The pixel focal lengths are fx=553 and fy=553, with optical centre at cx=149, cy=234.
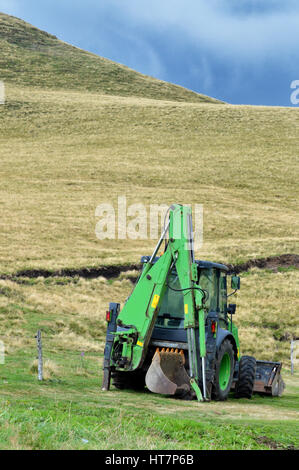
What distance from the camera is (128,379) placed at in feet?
39.2

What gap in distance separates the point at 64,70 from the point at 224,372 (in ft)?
382

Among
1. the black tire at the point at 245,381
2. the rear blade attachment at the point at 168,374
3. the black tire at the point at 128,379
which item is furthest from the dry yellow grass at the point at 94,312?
the black tire at the point at 245,381

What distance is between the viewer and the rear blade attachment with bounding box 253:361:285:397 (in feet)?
42.6

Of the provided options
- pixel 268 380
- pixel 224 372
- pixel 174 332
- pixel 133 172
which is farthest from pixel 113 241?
pixel 174 332

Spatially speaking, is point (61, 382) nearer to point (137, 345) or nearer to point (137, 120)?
point (137, 345)

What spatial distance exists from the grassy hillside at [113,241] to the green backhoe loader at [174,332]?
0.60 m

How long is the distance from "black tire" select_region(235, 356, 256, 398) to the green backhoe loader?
0.54 metres

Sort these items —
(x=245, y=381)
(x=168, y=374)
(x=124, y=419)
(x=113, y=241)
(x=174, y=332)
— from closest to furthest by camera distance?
(x=124, y=419) < (x=168, y=374) < (x=174, y=332) < (x=245, y=381) < (x=113, y=241)

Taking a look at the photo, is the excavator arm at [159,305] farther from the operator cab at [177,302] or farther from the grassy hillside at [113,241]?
the grassy hillside at [113,241]

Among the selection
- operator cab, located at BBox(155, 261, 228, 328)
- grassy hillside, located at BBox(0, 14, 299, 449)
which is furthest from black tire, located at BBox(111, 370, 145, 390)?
operator cab, located at BBox(155, 261, 228, 328)

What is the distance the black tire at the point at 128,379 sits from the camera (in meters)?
11.8

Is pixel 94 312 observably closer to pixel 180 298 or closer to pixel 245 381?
pixel 245 381

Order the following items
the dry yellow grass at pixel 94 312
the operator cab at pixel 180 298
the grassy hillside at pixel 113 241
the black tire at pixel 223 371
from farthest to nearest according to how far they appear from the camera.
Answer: the dry yellow grass at pixel 94 312 → the operator cab at pixel 180 298 → the black tire at pixel 223 371 → the grassy hillside at pixel 113 241

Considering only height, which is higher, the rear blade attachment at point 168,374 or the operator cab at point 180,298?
the operator cab at point 180,298
